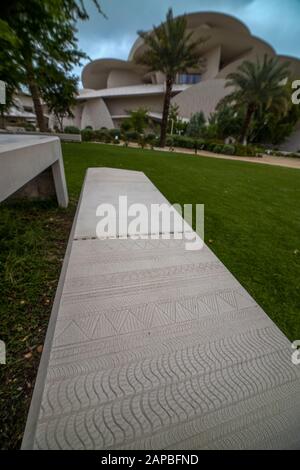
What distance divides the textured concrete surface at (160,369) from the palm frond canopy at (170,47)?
2083 centimetres

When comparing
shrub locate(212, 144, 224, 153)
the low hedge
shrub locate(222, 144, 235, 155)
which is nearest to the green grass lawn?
shrub locate(222, 144, 235, 155)

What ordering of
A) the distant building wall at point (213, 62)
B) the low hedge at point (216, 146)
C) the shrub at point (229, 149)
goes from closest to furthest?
the shrub at point (229, 149)
the low hedge at point (216, 146)
the distant building wall at point (213, 62)

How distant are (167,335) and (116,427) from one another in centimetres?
56

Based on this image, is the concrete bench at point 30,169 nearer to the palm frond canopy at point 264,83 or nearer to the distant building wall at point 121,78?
the palm frond canopy at point 264,83

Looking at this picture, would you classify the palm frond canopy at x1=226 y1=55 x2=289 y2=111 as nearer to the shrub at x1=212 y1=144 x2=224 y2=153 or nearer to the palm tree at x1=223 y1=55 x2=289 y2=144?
the palm tree at x1=223 y1=55 x2=289 y2=144

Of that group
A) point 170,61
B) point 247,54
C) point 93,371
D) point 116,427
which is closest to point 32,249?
point 93,371

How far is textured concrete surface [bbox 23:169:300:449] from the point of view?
3.11 feet

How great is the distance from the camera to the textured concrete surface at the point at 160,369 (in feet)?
3.11

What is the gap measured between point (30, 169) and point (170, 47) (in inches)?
793

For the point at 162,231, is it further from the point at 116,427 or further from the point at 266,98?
the point at 266,98

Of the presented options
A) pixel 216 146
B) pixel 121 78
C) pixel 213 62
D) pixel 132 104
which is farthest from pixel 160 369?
pixel 121 78

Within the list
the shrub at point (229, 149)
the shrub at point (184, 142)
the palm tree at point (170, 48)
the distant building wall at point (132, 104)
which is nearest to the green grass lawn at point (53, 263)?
the palm tree at point (170, 48)

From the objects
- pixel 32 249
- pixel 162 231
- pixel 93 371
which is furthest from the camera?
pixel 162 231

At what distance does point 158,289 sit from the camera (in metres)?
1.78
